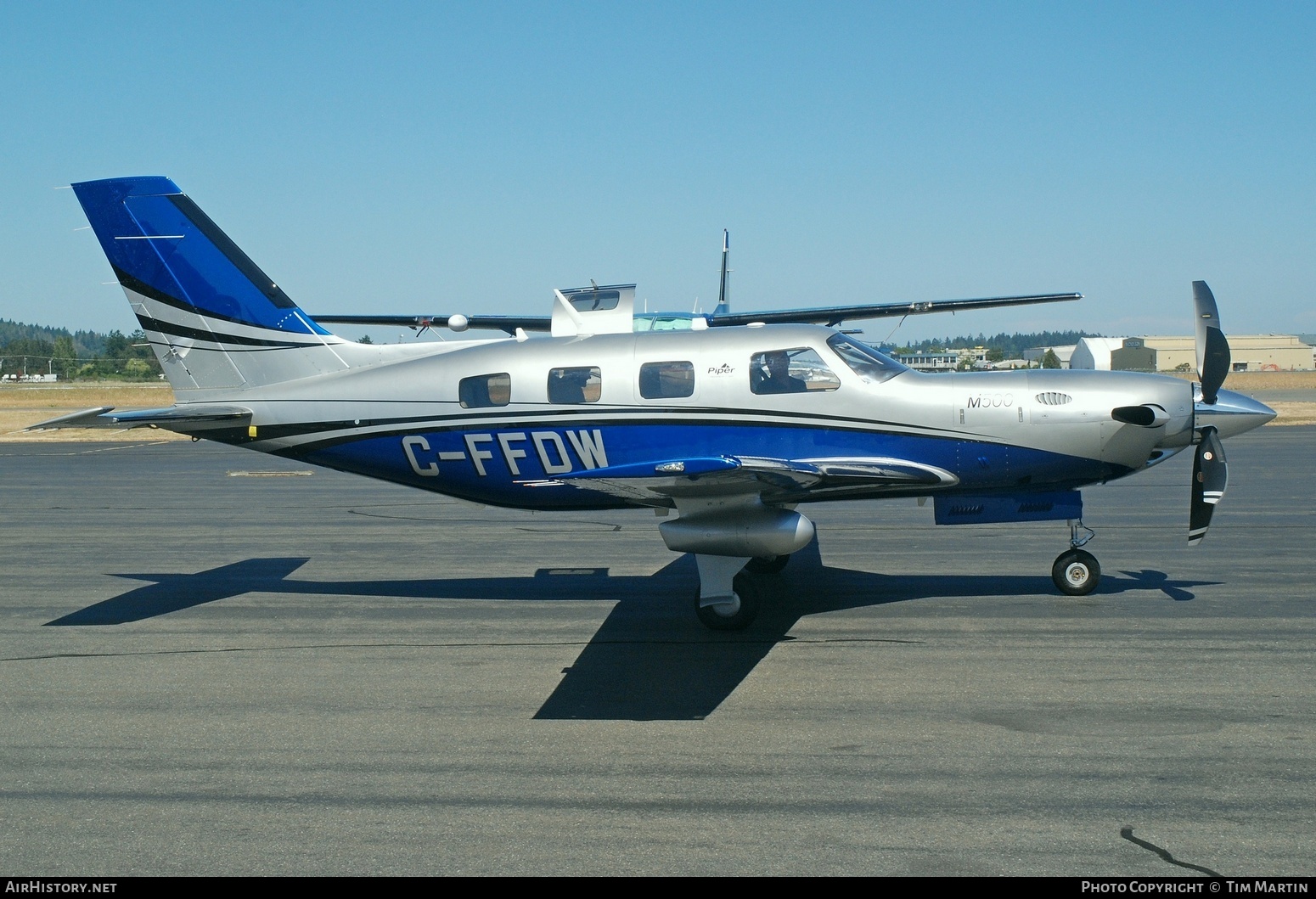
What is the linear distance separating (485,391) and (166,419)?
10.7ft

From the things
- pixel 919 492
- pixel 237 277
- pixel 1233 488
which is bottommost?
pixel 1233 488

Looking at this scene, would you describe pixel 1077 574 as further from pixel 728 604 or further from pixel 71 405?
pixel 71 405

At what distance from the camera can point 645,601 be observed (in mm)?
10945

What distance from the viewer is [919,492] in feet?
33.5

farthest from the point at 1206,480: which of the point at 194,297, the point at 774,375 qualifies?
the point at 194,297

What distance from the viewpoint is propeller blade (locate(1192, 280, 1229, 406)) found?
33.2 ft

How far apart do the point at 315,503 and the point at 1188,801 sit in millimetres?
16481

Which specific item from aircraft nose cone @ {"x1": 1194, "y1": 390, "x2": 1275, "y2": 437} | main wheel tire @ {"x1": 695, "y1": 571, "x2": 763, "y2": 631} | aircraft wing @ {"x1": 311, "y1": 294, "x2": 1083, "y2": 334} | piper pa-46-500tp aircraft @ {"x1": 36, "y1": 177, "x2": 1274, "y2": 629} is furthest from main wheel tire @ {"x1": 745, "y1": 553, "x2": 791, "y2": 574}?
aircraft wing @ {"x1": 311, "y1": 294, "x2": 1083, "y2": 334}

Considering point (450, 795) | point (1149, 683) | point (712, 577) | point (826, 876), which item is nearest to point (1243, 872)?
point (826, 876)

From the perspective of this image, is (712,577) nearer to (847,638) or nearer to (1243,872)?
(847,638)

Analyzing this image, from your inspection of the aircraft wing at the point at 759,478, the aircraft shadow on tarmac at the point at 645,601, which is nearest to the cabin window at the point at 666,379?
the aircraft wing at the point at 759,478

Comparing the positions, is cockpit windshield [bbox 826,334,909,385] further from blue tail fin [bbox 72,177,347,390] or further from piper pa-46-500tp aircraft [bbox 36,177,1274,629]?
blue tail fin [bbox 72,177,347,390]

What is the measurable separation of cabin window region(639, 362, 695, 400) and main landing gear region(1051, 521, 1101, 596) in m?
4.12
